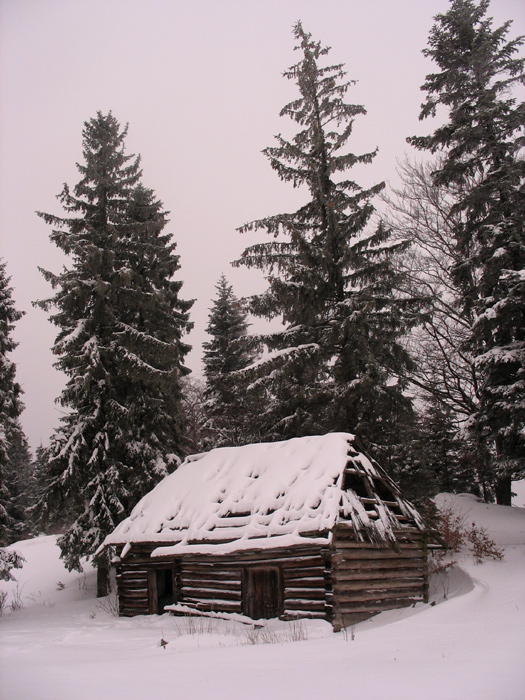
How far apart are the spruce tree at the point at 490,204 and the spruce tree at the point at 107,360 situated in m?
11.6

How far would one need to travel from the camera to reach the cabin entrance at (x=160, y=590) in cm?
1587

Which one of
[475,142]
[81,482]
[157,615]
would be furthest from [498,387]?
[81,482]

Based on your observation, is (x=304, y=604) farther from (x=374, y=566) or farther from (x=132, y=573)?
(x=132, y=573)

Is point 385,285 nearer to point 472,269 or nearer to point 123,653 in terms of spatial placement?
point 472,269

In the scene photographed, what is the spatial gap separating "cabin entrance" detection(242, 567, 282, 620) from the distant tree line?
5.55 metres

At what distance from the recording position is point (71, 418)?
21.8 m

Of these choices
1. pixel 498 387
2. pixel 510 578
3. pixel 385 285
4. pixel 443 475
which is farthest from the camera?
pixel 443 475

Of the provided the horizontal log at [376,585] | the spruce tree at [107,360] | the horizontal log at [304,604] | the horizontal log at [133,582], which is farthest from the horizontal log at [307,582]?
the spruce tree at [107,360]

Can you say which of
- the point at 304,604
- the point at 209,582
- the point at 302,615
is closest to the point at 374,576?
the point at 304,604

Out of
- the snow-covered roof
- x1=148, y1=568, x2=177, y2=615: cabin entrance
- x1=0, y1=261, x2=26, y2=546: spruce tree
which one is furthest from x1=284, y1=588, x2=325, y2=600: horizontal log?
x1=0, y1=261, x2=26, y2=546: spruce tree

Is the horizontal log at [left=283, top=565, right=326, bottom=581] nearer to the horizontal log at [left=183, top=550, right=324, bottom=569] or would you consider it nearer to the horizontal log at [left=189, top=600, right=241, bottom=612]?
the horizontal log at [left=183, top=550, right=324, bottom=569]

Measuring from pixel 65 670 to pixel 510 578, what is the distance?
11.0m

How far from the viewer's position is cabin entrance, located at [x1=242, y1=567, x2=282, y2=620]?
1328 cm

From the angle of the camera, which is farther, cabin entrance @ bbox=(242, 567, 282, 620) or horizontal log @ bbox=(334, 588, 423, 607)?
cabin entrance @ bbox=(242, 567, 282, 620)
